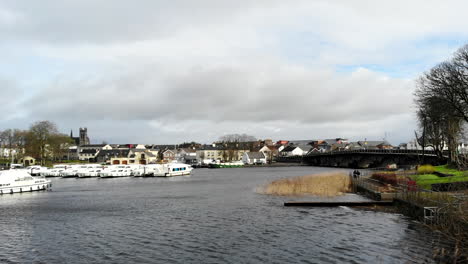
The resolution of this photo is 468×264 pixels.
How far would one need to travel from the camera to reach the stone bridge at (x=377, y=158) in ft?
368

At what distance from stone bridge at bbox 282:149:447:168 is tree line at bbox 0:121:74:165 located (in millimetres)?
111384

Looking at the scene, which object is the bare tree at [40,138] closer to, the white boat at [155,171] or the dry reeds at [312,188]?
the white boat at [155,171]

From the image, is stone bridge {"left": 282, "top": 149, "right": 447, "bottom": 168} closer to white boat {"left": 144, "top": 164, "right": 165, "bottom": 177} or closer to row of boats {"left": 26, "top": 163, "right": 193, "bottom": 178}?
row of boats {"left": 26, "top": 163, "right": 193, "bottom": 178}

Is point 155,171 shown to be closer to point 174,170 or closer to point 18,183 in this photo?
point 174,170

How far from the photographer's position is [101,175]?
126875mm

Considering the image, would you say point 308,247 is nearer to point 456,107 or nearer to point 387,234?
point 387,234

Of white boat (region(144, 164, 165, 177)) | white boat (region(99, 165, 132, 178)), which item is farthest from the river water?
white boat (region(99, 165, 132, 178))

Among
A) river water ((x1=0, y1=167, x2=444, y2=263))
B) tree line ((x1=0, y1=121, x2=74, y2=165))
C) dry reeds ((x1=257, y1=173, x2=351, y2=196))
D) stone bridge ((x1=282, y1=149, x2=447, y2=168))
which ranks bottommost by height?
river water ((x1=0, y1=167, x2=444, y2=263))


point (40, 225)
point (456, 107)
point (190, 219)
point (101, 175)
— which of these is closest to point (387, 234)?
point (190, 219)

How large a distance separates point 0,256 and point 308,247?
19755mm

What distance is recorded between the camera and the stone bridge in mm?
112031

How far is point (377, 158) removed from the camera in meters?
152

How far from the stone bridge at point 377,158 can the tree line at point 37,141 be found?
4385 inches

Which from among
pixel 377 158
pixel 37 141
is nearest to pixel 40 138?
pixel 37 141
